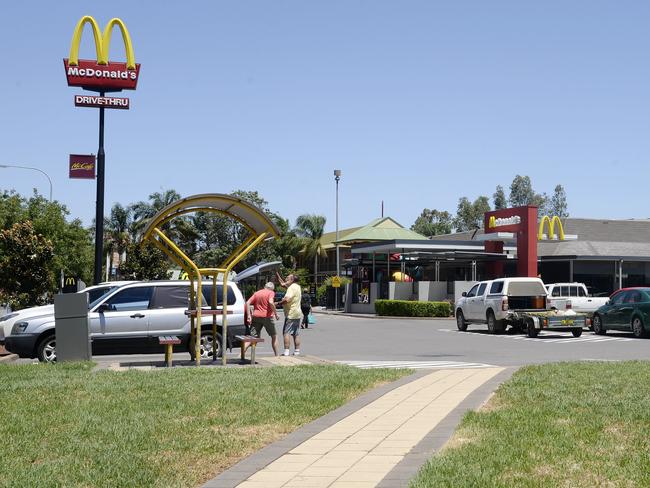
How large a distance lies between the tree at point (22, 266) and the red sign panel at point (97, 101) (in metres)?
6.82

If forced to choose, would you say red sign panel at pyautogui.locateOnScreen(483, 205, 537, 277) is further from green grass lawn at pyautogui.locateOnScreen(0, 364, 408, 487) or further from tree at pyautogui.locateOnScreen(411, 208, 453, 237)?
tree at pyautogui.locateOnScreen(411, 208, 453, 237)

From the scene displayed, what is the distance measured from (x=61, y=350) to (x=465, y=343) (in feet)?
44.7

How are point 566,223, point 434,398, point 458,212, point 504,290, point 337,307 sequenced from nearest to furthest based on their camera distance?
point 434,398, point 504,290, point 566,223, point 337,307, point 458,212

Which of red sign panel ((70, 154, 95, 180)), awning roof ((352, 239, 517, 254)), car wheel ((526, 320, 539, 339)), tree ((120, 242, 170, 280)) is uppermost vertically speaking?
red sign panel ((70, 154, 95, 180))

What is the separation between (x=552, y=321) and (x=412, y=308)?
65.4 feet

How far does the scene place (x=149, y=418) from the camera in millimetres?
8672

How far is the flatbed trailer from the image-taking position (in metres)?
28.0

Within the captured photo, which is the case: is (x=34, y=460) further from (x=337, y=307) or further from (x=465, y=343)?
(x=337, y=307)

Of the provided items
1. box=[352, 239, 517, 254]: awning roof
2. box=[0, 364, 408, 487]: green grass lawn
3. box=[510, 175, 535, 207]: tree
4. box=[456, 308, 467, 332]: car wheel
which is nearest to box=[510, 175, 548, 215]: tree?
box=[510, 175, 535, 207]: tree

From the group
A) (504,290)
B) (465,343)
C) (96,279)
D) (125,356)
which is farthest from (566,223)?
(125,356)

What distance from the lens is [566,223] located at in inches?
2382

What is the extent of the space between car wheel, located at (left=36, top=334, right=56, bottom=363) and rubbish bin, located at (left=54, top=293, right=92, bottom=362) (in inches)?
79.2

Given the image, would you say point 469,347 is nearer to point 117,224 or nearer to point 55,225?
point 55,225

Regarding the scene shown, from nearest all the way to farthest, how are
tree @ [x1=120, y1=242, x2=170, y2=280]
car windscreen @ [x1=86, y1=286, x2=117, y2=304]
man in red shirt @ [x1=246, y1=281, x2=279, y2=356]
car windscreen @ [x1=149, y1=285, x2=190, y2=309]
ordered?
man in red shirt @ [x1=246, y1=281, x2=279, y2=356] < car windscreen @ [x1=149, y1=285, x2=190, y2=309] < car windscreen @ [x1=86, y1=286, x2=117, y2=304] < tree @ [x1=120, y1=242, x2=170, y2=280]
